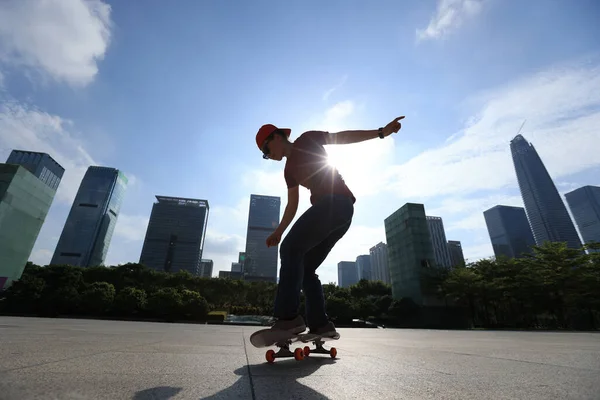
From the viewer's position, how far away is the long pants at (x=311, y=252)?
2195mm

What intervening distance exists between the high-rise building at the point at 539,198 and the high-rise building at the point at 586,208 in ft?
37.6

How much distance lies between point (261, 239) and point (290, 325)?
174190 millimetres

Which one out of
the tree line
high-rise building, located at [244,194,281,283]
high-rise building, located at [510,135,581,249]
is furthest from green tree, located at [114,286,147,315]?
high-rise building, located at [510,135,581,249]

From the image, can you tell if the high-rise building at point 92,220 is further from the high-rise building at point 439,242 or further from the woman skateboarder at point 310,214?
the high-rise building at point 439,242

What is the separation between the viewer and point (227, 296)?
50312 millimetres

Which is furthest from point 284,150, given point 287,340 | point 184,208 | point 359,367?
point 184,208

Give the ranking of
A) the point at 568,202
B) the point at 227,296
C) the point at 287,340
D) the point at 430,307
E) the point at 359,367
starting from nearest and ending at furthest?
the point at 359,367, the point at 287,340, the point at 430,307, the point at 227,296, the point at 568,202

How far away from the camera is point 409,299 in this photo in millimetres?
41906

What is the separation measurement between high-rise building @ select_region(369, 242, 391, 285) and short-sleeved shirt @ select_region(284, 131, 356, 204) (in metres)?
151

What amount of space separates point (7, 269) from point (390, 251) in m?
64.2

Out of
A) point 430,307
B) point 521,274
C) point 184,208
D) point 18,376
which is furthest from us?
point 184,208

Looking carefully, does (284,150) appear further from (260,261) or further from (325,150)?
(260,261)

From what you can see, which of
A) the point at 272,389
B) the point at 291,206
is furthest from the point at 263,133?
the point at 272,389

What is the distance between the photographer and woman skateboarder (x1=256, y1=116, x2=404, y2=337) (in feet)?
7.33
